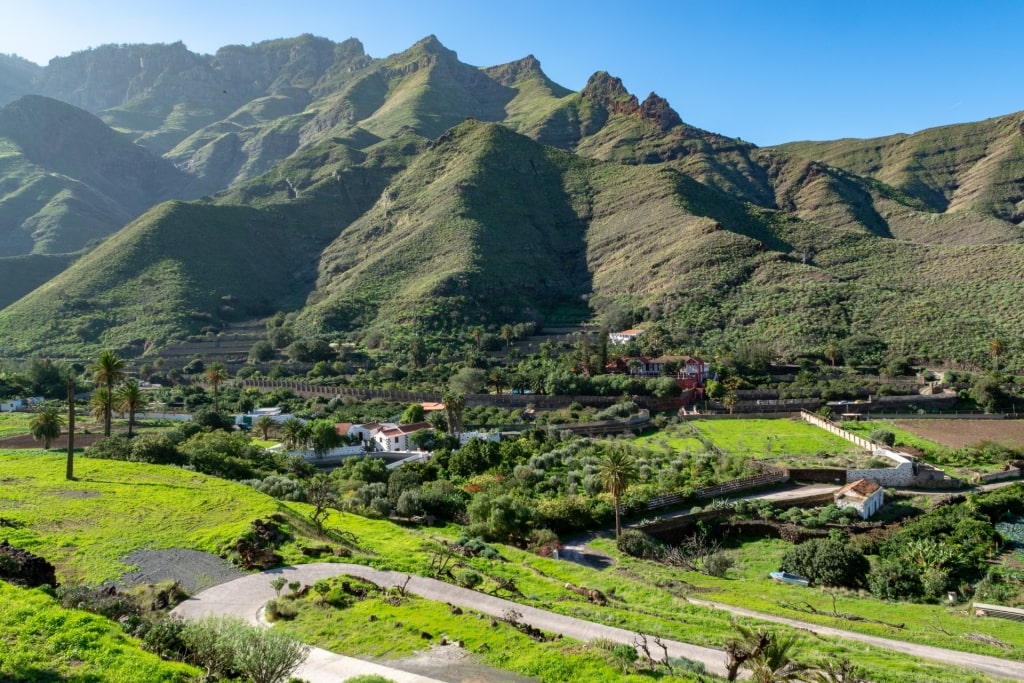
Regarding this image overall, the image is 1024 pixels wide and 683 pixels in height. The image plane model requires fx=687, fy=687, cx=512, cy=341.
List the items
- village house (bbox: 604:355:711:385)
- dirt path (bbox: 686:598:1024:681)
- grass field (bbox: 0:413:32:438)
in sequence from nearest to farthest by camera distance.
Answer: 1. dirt path (bbox: 686:598:1024:681)
2. grass field (bbox: 0:413:32:438)
3. village house (bbox: 604:355:711:385)

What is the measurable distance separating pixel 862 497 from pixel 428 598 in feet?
83.5

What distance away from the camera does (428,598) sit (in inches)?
778

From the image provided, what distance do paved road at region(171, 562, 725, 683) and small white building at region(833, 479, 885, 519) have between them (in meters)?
21.9

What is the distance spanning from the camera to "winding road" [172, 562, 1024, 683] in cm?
1521

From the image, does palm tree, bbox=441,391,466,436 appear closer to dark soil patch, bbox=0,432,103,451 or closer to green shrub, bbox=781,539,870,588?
dark soil patch, bbox=0,432,103,451

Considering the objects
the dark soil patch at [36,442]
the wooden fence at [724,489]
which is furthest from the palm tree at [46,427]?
the wooden fence at [724,489]

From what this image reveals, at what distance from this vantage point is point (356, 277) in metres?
108

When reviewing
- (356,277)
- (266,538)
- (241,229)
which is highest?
(241,229)

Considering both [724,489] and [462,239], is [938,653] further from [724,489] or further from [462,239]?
[462,239]

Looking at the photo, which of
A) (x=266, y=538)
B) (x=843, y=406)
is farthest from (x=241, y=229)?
(x=266, y=538)

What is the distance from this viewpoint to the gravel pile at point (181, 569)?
2017 cm

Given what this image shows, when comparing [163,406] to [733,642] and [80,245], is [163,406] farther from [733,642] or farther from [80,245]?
[80,245]

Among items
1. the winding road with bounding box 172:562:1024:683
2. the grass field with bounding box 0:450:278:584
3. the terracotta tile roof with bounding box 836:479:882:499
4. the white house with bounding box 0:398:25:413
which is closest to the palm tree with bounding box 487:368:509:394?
the terracotta tile roof with bounding box 836:479:882:499

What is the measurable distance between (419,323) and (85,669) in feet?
248
